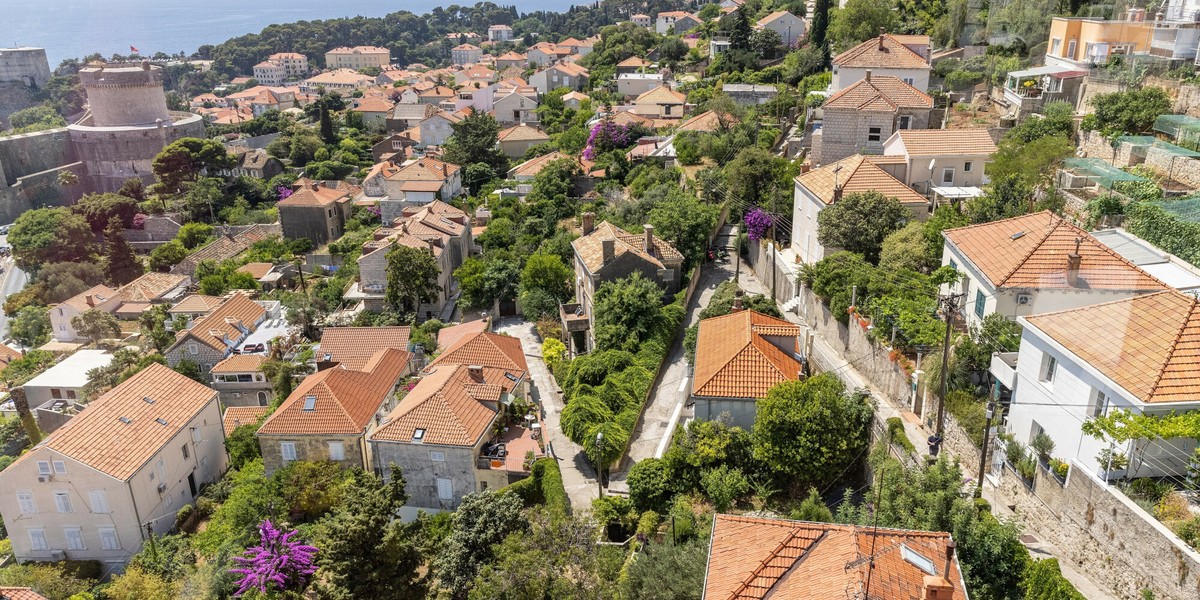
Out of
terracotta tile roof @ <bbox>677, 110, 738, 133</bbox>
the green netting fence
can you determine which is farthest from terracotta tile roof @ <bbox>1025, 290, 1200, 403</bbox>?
terracotta tile roof @ <bbox>677, 110, 738, 133</bbox>

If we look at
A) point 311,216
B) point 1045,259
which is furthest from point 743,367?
point 311,216

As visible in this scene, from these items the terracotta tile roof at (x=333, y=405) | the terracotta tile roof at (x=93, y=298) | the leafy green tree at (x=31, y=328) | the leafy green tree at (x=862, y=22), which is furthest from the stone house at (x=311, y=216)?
the leafy green tree at (x=862, y=22)

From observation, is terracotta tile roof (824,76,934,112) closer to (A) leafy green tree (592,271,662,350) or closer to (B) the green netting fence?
(B) the green netting fence

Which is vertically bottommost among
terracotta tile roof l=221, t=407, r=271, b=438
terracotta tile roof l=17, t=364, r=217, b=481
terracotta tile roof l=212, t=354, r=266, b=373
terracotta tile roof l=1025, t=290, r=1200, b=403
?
terracotta tile roof l=221, t=407, r=271, b=438

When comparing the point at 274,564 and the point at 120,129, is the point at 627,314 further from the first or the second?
the point at 120,129

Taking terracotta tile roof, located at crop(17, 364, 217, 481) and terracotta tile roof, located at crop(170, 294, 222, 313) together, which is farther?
terracotta tile roof, located at crop(170, 294, 222, 313)

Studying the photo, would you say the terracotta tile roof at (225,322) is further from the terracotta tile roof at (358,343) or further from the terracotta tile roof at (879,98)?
the terracotta tile roof at (879,98)
